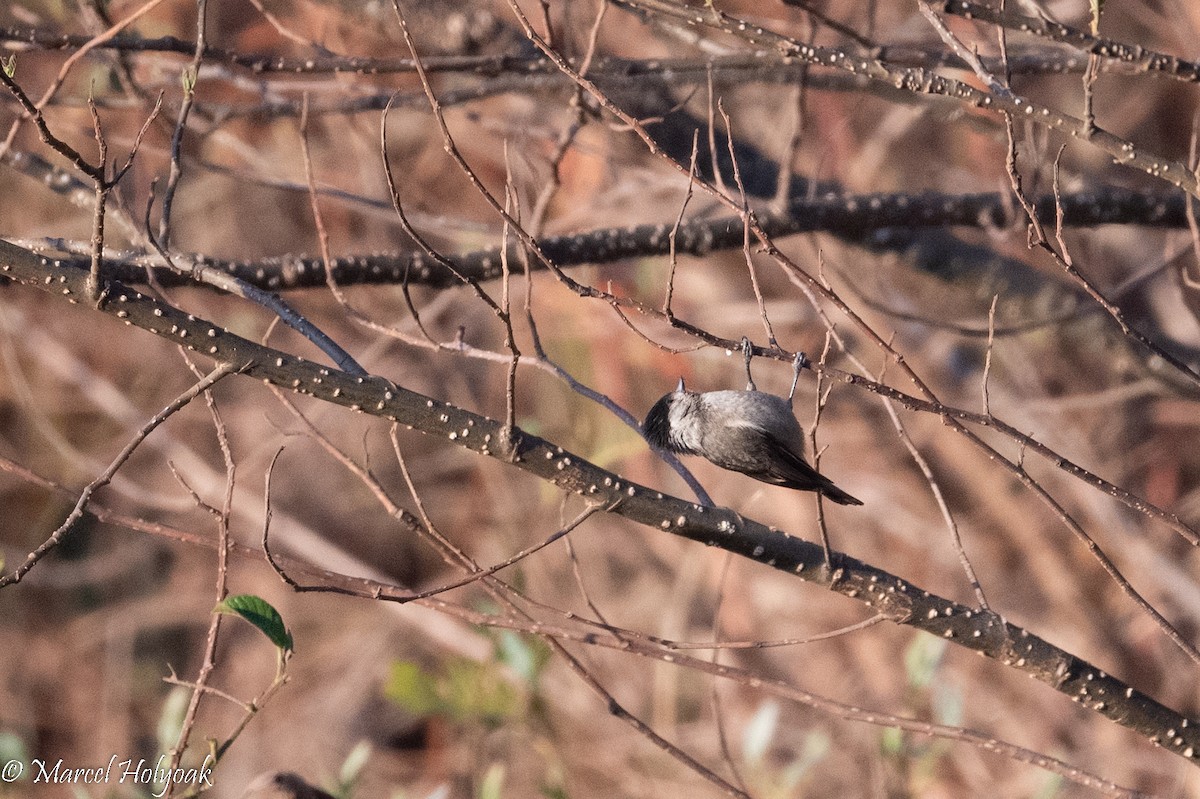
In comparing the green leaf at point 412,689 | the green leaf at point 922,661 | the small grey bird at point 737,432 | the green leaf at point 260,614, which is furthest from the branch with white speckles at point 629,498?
the green leaf at point 412,689

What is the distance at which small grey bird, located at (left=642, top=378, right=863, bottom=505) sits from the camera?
307 centimetres

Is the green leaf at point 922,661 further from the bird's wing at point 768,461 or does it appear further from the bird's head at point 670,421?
the bird's head at point 670,421

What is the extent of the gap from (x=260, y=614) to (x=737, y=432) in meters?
1.55

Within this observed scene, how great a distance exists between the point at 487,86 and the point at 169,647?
5751 millimetres

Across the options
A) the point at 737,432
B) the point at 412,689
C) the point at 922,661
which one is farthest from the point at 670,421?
the point at 412,689

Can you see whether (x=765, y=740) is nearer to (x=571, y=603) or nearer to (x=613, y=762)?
(x=613, y=762)

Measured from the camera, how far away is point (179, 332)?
2025 mm

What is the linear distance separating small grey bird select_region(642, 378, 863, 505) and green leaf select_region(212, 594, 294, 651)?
1.19m

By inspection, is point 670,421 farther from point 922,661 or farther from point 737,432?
point 922,661

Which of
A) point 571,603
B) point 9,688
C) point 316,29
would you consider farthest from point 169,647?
point 316,29

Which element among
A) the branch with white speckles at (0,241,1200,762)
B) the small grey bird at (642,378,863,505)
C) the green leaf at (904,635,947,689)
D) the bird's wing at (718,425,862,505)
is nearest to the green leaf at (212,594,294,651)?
the branch with white speckles at (0,241,1200,762)

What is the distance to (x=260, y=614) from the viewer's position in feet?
6.82

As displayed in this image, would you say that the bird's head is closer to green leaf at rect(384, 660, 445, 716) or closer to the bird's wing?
the bird's wing

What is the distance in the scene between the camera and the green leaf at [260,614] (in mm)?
2018
